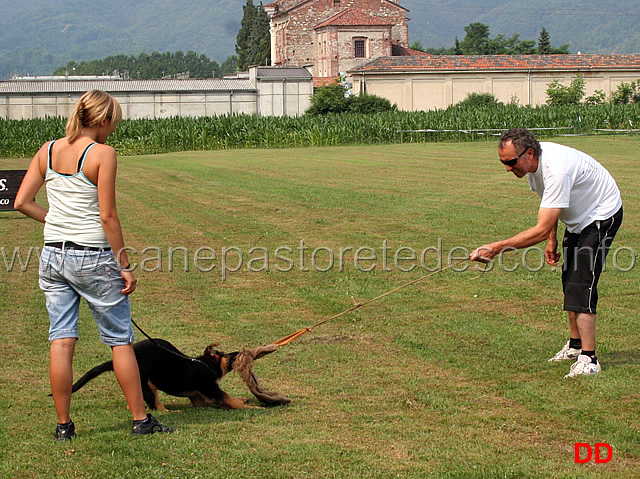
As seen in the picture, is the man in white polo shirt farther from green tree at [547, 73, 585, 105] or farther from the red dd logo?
green tree at [547, 73, 585, 105]

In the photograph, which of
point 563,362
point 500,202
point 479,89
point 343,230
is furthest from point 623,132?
point 563,362

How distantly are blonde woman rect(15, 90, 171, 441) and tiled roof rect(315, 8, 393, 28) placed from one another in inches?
2968

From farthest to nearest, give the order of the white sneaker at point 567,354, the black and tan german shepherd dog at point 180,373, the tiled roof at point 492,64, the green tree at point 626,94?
1. the tiled roof at point 492,64
2. the green tree at point 626,94
3. the white sneaker at point 567,354
4. the black and tan german shepherd dog at point 180,373

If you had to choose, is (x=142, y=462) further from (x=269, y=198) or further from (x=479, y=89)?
(x=479, y=89)

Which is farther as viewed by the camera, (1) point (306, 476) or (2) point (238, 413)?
(2) point (238, 413)

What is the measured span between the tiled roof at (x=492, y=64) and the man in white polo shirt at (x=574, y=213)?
212 feet

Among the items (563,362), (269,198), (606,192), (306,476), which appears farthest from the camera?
(269,198)

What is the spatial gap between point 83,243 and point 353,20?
7674 cm

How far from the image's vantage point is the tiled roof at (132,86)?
64.6 m

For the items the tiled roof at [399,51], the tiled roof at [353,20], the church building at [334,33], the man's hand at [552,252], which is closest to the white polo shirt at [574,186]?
the man's hand at [552,252]

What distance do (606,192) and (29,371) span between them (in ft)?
16.5

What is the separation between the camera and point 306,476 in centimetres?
450

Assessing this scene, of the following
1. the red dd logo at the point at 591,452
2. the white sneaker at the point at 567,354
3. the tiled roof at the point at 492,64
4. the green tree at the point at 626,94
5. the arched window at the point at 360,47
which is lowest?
the red dd logo at the point at 591,452

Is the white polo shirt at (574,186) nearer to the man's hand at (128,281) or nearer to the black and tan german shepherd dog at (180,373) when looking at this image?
the black and tan german shepherd dog at (180,373)
